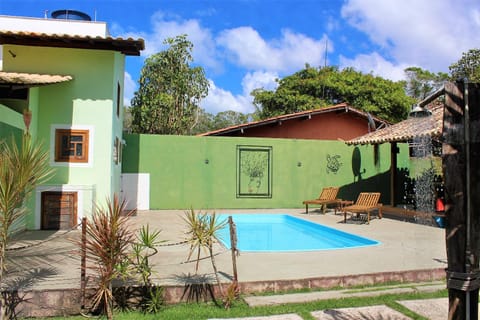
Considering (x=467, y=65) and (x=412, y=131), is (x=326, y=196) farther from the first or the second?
(x=467, y=65)

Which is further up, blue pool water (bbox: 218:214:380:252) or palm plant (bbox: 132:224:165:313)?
palm plant (bbox: 132:224:165:313)

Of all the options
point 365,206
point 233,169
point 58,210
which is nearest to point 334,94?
point 233,169

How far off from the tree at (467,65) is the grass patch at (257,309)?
25.5 m

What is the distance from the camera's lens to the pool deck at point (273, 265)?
18.3ft

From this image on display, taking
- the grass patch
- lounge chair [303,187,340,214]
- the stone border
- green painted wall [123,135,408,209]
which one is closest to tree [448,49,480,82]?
green painted wall [123,135,408,209]

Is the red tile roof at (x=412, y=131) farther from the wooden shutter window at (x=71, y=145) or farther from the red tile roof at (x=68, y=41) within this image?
the wooden shutter window at (x=71, y=145)

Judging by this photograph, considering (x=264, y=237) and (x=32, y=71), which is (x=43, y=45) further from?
(x=264, y=237)

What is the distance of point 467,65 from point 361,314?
92.8ft

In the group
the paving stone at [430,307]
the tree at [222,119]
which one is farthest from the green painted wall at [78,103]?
the tree at [222,119]

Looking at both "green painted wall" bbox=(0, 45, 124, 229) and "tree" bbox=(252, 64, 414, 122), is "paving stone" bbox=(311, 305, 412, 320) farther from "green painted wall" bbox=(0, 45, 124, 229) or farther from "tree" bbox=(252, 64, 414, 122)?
"tree" bbox=(252, 64, 414, 122)

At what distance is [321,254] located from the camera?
769cm

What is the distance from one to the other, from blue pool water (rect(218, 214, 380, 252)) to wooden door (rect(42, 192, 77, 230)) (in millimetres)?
3922

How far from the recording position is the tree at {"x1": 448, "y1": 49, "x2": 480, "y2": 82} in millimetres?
26844

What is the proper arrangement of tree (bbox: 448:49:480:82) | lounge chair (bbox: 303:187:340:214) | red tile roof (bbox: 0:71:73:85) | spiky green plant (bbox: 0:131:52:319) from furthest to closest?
tree (bbox: 448:49:480:82) < lounge chair (bbox: 303:187:340:214) < red tile roof (bbox: 0:71:73:85) < spiky green plant (bbox: 0:131:52:319)
